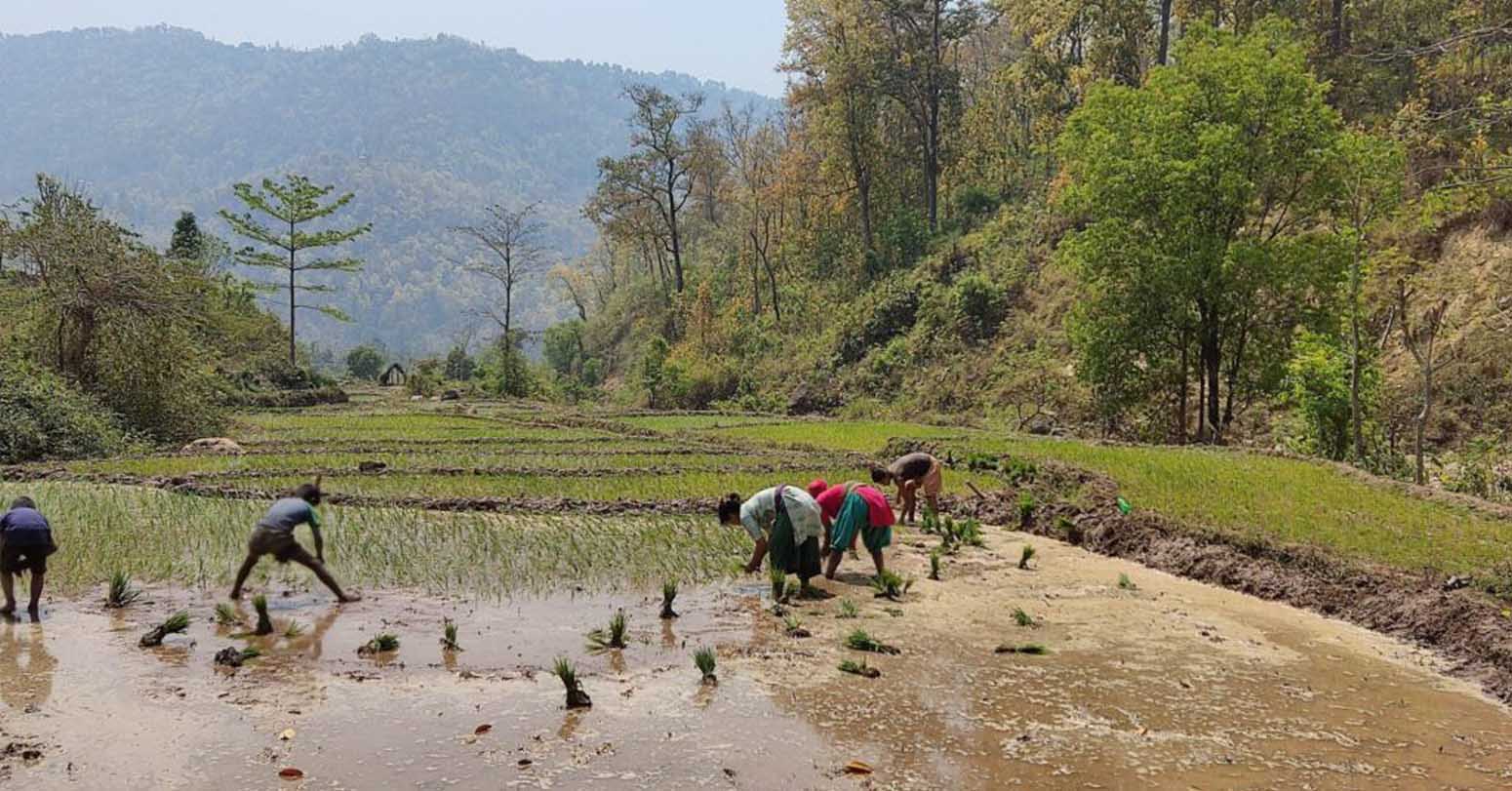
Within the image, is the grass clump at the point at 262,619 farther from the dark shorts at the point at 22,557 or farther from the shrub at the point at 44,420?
the shrub at the point at 44,420

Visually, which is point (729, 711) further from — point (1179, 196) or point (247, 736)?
point (1179, 196)

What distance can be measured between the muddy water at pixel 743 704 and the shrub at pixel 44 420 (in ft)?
41.8

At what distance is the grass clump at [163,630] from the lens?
7289 mm

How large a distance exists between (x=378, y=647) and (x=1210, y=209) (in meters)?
19.4

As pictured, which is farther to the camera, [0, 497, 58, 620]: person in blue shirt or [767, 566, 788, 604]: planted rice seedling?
A: [767, 566, 788, 604]: planted rice seedling

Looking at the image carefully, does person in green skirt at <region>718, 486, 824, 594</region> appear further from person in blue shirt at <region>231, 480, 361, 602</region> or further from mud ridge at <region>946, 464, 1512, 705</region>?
mud ridge at <region>946, 464, 1512, 705</region>

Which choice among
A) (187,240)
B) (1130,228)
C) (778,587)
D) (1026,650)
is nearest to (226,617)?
(778,587)

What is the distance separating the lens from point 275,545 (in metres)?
8.66

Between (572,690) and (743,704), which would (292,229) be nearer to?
(572,690)

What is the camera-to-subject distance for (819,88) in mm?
43688

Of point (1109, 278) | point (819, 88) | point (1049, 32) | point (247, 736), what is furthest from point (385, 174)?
point (247, 736)

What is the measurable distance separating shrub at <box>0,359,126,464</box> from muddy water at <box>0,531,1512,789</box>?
12731 millimetres

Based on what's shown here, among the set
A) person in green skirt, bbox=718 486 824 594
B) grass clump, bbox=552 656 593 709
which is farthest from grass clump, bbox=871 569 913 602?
grass clump, bbox=552 656 593 709

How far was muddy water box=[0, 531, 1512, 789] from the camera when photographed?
5.23 m
